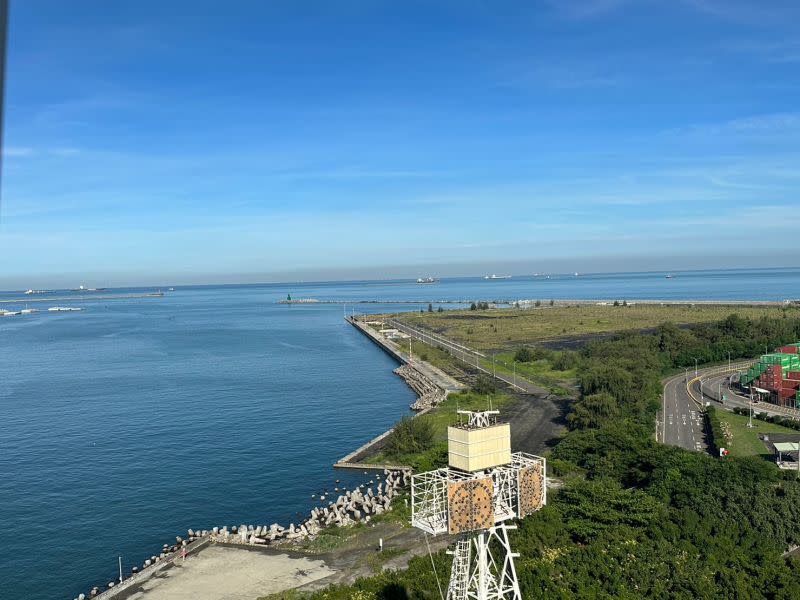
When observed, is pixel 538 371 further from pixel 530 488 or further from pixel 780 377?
pixel 530 488

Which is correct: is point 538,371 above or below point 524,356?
below

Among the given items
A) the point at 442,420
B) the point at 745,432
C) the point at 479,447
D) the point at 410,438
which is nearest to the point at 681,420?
the point at 745,432

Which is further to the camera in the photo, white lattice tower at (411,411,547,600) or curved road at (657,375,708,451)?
curved road at (657,375,708,451)

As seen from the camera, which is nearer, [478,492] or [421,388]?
[478,492]

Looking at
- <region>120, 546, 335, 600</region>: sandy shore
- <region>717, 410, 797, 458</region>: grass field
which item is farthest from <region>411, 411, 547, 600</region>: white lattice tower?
<region>717, 410, 797, 458</region>: grass field

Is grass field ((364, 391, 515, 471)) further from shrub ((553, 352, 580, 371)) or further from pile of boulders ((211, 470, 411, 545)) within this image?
shrub ((553, 352, 580, 371))

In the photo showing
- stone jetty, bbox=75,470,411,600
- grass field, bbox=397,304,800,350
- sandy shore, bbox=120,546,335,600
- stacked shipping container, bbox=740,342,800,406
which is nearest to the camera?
sandy shore, bbox=120,546,335,600

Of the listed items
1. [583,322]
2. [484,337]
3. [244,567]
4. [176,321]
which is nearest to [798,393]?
[244,567]

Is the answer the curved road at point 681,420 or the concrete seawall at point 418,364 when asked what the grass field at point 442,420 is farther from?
the curved road at point 681,420
